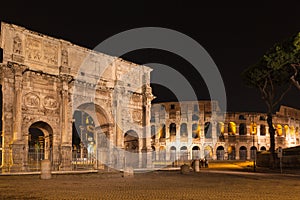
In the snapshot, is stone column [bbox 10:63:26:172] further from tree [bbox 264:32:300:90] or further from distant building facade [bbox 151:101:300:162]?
distant building facade [bbox 151:101:300:162]

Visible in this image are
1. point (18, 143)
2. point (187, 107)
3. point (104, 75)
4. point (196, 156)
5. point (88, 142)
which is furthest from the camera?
point (88, 142)

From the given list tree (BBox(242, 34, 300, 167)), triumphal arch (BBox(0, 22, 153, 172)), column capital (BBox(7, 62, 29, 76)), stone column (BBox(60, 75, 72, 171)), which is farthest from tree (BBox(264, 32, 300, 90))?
column capital (BBox(7, 62, 29, 76))

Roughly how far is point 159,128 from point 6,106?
35.8 metres

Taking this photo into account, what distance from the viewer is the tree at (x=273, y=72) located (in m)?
24.2

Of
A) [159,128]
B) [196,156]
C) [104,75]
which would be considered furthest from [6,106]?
[159,128]

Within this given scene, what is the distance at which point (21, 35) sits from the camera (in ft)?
77.0

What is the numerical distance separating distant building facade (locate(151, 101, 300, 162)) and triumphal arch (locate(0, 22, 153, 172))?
76.6 feet

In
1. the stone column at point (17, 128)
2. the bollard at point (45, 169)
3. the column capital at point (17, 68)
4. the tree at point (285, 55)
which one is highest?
the tree at point (285, 55)

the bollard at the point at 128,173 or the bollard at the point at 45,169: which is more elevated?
the bollard at the point at 45,169

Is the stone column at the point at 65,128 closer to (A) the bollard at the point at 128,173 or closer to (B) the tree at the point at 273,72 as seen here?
(A) the bollard at the point at 128,173

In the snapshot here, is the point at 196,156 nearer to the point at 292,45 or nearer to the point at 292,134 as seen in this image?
the point at 292,134

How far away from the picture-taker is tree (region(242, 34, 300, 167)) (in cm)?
2420

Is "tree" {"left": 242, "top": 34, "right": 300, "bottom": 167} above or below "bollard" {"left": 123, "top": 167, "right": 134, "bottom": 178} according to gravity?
above

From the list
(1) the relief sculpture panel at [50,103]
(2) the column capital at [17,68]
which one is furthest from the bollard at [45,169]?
(1) the relief sculpture panel at [50,103]
